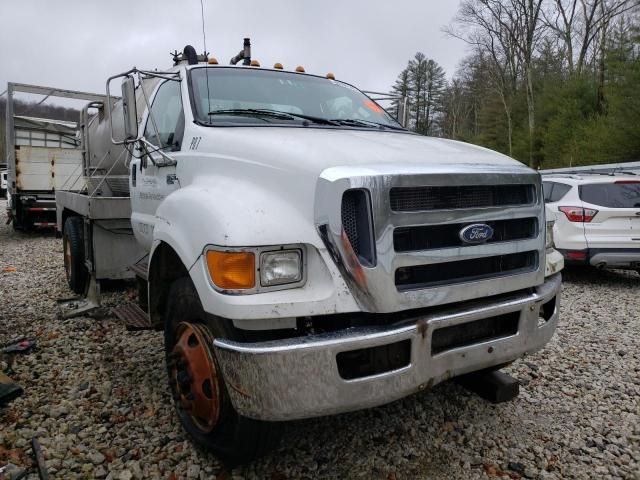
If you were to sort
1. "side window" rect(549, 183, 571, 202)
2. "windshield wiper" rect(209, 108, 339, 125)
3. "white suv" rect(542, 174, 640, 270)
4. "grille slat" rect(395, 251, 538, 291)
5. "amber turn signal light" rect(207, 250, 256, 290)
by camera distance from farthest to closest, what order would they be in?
"side window" rect(549, 183, 571, 202) < "white suv" rect(542, 174, 640, 270) < "windshield wiper" rect(209, 108, 339, 125) < "grille slat" rect(395, 251, 538, 291) < "amber turn signal light" rect(207, 250, 256, 290)

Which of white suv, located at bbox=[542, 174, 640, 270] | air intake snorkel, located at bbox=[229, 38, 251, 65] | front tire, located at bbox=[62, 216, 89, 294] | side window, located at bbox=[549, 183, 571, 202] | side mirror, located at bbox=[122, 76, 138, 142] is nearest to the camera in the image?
side mirror, located at bbox=[122, 76, 138, 142]

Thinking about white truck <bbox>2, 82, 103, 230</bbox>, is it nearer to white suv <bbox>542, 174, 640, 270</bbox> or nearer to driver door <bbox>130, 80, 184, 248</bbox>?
driver door <bbox>130, 80, 184, 248</bbox>

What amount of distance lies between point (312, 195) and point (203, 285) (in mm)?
643

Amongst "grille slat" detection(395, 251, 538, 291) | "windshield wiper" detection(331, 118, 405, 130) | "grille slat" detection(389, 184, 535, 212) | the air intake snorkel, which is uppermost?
the air intake snorkel

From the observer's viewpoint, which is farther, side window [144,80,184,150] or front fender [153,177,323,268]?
side window [144,80,184,150]

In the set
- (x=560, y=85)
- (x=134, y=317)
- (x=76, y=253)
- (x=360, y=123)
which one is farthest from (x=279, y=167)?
(x=560, y=85)

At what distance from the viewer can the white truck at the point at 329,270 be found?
2.08m

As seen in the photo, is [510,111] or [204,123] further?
[510,111]

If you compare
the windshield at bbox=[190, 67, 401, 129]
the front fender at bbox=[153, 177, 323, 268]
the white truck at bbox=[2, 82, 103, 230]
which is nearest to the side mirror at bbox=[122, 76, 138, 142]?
the windshield at bbox=[190, 67, 401, 129]

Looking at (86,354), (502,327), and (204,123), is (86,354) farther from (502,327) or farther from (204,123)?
(502,327)

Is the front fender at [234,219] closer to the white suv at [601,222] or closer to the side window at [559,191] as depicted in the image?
the white suv at [601,222]

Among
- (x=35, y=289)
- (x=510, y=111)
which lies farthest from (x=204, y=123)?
(x=510, y=111)

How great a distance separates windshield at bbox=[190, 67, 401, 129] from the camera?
3213 millimetres

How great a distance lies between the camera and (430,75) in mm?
53156
